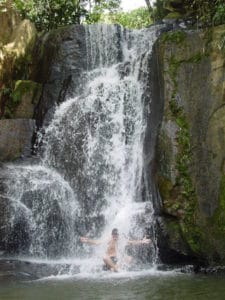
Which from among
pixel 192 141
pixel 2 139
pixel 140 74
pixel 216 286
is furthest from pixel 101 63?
pixel 216 286

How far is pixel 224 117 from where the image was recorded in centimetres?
1003

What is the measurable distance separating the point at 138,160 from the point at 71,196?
5.93 feet

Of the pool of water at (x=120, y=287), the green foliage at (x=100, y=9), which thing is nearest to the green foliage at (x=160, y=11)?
the green foliage at (x=100, y=9)

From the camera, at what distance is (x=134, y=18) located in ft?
91.6

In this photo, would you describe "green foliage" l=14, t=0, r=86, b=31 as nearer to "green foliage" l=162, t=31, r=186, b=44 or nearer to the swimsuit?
"green foliage" l=162, t=31, r=186, b=44

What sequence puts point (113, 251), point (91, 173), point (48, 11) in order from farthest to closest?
point (48, 11)
point (91, 173)
point (113, 251)

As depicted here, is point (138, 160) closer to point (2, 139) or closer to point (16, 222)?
point (16, 222)

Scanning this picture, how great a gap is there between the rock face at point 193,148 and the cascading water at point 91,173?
740 mm

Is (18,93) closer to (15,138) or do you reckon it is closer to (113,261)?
(15,138)

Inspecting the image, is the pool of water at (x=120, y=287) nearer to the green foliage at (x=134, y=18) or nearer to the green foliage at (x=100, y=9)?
the green foliage at (x=100, y=9)

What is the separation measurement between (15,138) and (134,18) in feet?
51.9

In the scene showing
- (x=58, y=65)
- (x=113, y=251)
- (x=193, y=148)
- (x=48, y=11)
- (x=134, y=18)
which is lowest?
(x=113, y=251)

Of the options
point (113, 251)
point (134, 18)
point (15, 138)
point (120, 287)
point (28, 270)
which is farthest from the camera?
point (134, 18)

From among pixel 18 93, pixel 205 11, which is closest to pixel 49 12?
pixel 18 93
